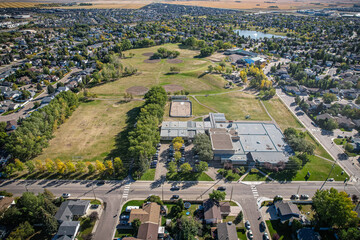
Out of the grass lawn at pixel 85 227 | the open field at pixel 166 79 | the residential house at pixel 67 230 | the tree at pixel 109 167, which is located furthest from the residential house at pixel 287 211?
the open field at pixel 166 79

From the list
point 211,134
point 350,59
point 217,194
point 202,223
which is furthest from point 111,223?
point 350,59

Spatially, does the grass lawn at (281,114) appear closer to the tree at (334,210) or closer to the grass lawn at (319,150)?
the grass lawn at (319,150)

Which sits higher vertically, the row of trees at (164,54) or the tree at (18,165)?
the row of trees at (164,54)


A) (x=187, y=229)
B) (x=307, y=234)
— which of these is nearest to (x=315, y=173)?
(x=307, y=234)

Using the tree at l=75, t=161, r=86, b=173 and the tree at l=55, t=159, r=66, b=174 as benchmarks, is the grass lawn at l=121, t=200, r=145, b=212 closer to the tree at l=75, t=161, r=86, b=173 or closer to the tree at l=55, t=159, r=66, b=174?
the tree at l=75, t=161, r=86, b=173

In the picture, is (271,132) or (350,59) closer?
(271,132)

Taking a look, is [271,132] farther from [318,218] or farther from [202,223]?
[202,223]
